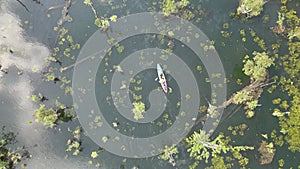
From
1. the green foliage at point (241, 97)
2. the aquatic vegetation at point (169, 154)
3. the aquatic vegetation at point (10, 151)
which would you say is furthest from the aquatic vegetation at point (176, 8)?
the aquatic vegetation at point (10, 151)

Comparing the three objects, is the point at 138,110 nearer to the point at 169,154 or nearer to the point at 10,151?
the point at 169,154

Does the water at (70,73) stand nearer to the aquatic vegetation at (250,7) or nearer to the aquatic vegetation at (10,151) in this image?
the aquatic vegetation at (10,151)

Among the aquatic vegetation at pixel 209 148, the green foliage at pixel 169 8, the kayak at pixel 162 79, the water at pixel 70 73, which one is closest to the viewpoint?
the aquatic vegetation at pixel 209 148

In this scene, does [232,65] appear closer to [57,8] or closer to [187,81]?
[187,81]

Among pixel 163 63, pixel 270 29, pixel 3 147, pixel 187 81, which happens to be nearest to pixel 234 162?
pixel 187 81

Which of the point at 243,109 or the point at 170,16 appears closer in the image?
the point at 243,109

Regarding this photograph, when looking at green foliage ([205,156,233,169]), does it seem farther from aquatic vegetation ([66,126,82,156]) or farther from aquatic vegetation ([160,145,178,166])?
aquatic vegetation ([66,126,82,156])

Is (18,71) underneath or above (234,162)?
above
